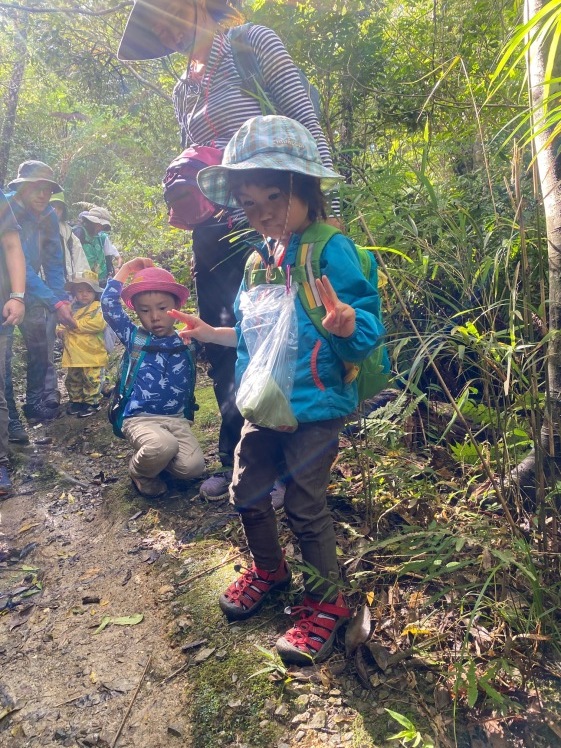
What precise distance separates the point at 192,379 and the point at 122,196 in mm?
8929

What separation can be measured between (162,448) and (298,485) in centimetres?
147

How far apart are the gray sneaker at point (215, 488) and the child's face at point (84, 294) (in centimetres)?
359

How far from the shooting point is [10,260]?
414 centimetres

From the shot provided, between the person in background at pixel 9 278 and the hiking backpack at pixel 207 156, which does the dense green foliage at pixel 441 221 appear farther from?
the person in background at pixel 9 278

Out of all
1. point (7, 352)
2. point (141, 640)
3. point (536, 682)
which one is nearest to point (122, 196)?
point (7, 352)

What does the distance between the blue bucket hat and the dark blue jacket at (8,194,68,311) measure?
150 inches

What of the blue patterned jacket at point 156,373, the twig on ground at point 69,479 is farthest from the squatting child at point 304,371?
the twig on ground at point 69,479

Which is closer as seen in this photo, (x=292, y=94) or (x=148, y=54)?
(x=292, y=94)

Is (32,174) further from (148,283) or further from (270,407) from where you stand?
(270,407)

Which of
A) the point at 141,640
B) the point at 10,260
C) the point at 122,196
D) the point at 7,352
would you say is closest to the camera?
the point at 141,640

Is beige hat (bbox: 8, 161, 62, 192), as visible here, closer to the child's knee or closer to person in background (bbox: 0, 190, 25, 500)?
person in background (bbox: 0, 190, 25, 500)

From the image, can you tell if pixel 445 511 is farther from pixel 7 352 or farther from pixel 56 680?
pixel 7 352

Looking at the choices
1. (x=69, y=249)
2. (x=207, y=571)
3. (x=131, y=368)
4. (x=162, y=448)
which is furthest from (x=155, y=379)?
(x=69, y=249)

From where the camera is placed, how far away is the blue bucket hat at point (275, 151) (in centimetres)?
187
